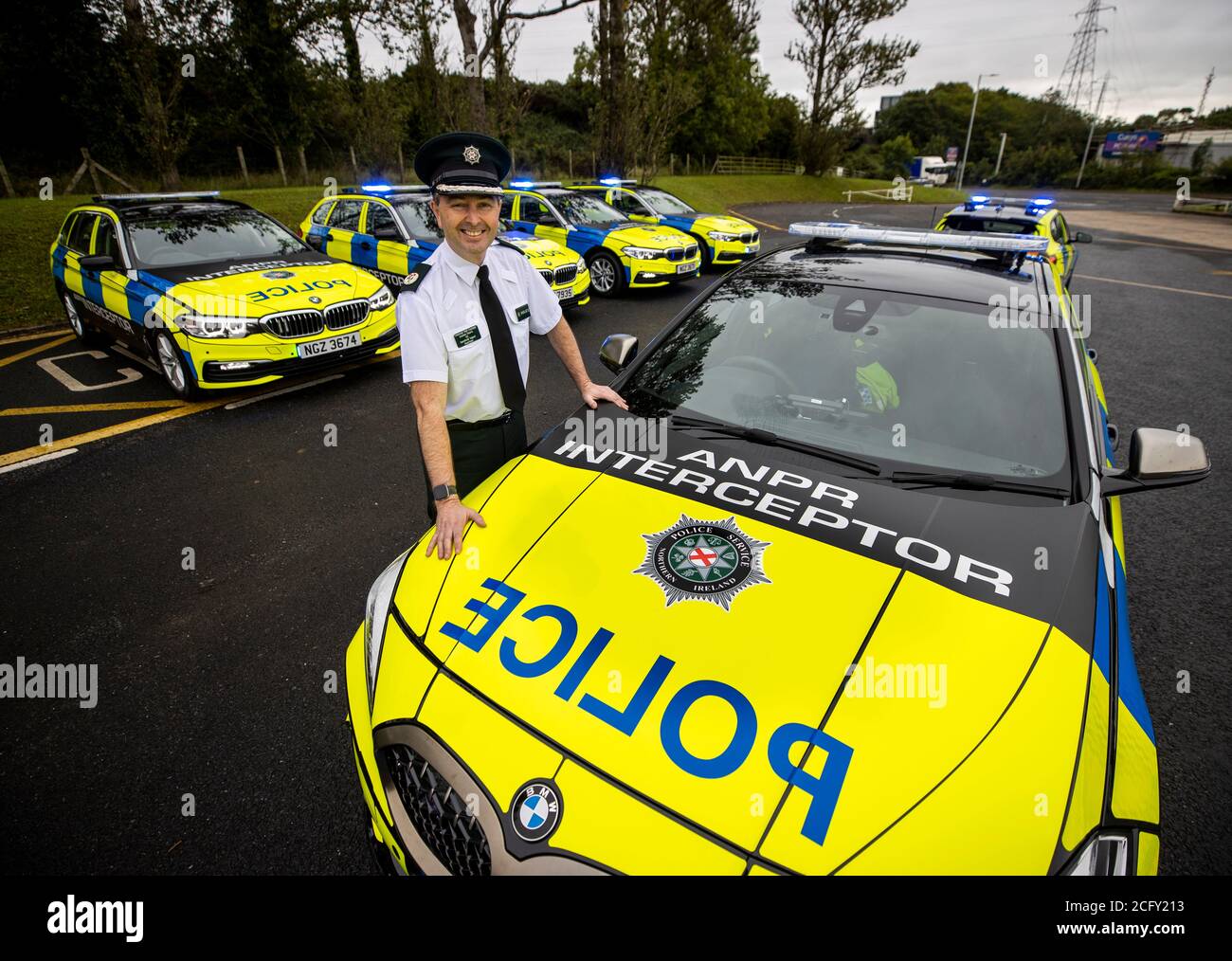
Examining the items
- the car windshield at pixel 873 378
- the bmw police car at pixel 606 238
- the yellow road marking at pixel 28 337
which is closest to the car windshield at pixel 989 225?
the bmw police car at pixel 606 238

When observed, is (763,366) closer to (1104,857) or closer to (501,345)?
(501,345)

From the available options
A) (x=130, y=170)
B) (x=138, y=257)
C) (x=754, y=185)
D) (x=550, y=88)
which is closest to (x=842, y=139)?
(x=754, y=185)

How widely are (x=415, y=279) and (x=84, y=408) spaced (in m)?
4.98

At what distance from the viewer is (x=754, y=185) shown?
29266 millimetres

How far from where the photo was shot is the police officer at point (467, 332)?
205 centimetres

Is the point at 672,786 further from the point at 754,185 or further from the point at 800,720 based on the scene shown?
the point at 754,185

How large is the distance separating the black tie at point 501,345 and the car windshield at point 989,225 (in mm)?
7954

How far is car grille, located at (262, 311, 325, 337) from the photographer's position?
502 cm

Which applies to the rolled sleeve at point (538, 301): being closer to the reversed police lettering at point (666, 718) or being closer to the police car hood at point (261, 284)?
the reversed police lettering at point (666, 718)

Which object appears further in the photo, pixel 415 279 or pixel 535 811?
pixel 415 279

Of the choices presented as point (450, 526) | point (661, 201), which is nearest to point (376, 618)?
point (450, 526)

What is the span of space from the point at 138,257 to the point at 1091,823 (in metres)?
7.39

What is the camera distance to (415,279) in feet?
7.04
